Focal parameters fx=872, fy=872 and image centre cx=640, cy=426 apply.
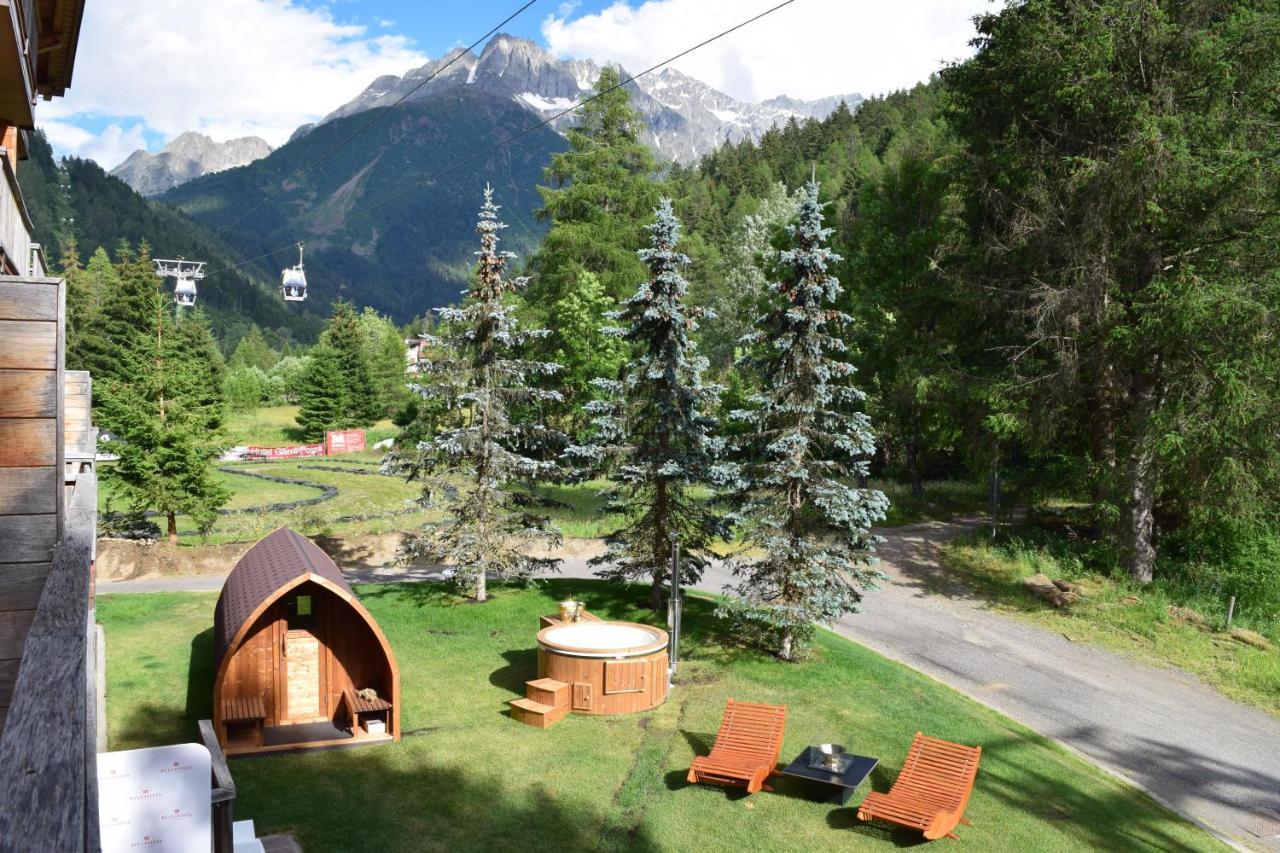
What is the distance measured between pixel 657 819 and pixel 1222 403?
17.3 m

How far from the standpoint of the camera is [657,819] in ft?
36.2

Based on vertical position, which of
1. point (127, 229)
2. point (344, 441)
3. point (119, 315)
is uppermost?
point (127, 229)

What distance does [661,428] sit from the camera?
63.5 feet

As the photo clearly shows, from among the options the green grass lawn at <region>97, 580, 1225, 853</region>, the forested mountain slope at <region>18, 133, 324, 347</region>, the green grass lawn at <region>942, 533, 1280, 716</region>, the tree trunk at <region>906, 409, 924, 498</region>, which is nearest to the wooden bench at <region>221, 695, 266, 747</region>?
the green grass lawn at <region>97, 580, 1225, 853</region>

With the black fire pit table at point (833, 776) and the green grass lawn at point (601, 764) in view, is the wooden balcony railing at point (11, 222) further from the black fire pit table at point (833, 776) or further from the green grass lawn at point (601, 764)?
the black fire pit table at point (833, 776)

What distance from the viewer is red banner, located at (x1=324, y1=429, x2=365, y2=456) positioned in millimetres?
59469

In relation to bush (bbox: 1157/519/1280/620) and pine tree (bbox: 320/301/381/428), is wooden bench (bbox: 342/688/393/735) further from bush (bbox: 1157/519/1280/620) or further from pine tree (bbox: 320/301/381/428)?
pine tree (bbox: 320/301/381/428)

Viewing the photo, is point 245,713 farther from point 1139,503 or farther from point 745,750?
point 1139,503

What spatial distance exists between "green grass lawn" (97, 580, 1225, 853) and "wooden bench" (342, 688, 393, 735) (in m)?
0.50

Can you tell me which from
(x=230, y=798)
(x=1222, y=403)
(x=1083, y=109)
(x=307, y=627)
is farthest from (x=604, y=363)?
(x=230, y=798)

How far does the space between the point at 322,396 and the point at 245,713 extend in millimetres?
53294

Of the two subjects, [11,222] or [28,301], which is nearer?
[28,301]

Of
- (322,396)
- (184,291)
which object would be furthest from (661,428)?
(322,396)

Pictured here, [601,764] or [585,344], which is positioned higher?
[585,344]
